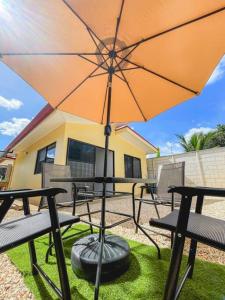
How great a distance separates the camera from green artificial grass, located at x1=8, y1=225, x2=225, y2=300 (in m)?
1.13

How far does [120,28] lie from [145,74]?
Answer: 0.62 metres

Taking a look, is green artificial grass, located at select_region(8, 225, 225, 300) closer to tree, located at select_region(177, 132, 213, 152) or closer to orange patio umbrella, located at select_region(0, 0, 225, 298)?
orange patio umbrella, located at select_region(0, 0, 225, 298)

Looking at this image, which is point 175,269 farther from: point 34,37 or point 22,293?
point 34,37

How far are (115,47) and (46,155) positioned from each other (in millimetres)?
5826

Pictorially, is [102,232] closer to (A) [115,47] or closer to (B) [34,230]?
(B) [34,230]

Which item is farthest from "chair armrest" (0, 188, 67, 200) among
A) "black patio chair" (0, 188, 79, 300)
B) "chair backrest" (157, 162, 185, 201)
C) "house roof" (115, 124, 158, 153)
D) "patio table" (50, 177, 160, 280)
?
"house roof" (115, 124, 158, 153)

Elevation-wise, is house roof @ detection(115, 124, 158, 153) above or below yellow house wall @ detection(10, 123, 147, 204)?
above

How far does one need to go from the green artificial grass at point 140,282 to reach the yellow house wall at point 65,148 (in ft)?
13.2

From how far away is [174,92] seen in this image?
6.57 feet

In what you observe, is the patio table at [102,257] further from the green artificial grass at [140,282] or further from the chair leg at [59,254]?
the chair leg at [59,254]

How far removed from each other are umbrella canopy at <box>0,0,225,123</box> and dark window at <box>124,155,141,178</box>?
587 centimetres

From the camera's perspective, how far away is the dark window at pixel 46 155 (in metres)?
6.20

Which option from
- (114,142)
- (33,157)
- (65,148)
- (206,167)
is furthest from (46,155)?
(206,167)

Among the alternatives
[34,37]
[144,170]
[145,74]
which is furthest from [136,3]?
[144,170]
